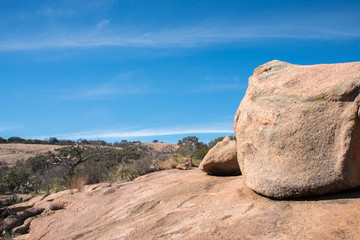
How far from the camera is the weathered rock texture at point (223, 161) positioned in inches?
301

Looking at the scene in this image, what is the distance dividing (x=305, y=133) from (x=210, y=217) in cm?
190

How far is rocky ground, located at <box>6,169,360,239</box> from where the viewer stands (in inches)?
143

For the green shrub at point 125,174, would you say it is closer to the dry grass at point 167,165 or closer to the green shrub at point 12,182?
the dry grass at point 167,165

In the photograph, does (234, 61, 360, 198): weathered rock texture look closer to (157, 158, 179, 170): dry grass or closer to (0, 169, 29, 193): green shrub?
(157, 158, 179, 170): dry grass

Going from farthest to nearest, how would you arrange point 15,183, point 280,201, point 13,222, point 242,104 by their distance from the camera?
point 15,183 < point 13,222 < point 242,104 < point 280,201

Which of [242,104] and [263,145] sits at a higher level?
[242,104]

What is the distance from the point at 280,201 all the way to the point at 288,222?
72 centimetres

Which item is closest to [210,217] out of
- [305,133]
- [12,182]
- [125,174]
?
[305,133]

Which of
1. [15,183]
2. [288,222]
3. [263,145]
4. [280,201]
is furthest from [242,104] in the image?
[15,183]

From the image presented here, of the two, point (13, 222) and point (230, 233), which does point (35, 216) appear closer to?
point (13, 222)

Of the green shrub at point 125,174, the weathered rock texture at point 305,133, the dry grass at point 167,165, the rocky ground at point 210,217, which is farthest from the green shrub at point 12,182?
the weathered rock texture at point 305,133

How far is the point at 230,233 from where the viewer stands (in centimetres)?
382

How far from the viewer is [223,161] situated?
7.69 meters

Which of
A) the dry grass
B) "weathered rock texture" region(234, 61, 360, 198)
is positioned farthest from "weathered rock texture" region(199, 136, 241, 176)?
the dry grass
